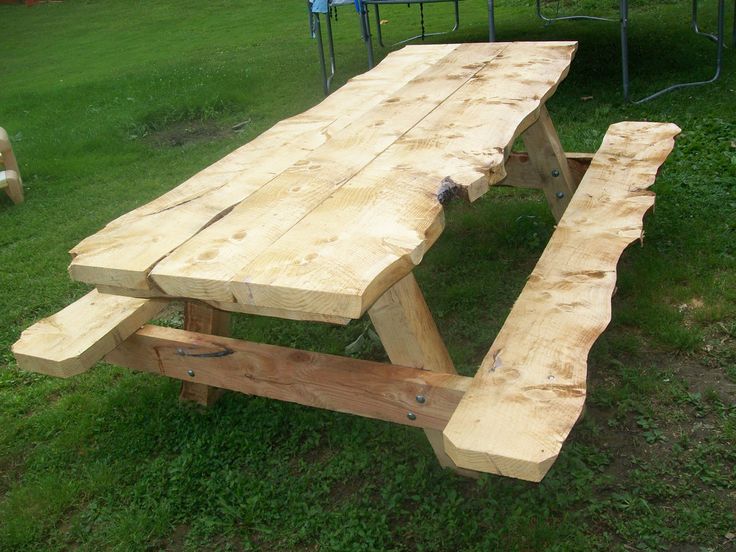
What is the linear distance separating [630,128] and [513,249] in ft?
2.40

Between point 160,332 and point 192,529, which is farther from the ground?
point 160,332

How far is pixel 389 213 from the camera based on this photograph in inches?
70.6

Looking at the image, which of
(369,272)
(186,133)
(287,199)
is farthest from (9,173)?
(369,272)

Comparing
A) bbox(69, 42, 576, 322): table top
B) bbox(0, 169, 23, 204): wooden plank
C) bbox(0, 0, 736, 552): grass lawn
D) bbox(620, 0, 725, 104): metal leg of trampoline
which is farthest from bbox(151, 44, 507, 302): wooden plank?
bbox(0, 169, 23, 204): wooden plank

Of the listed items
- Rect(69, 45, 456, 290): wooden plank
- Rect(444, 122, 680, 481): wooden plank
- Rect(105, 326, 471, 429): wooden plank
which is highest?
Rect(69, 45, 456, 290): wooden plank

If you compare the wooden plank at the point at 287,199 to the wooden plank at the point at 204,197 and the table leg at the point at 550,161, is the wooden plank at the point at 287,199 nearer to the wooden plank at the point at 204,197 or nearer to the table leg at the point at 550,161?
the wooden plank at the point at 204,197

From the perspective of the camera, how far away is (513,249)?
3510 millimetres

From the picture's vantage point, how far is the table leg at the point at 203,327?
2578mm

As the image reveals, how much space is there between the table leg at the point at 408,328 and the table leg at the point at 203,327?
0.78m

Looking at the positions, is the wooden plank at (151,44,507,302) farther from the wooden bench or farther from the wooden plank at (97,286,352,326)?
the wooden bench

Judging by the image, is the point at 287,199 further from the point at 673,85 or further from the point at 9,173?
the point at 673,85

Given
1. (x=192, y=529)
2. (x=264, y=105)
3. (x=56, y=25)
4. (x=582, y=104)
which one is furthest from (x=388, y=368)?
(x=56, y=25)

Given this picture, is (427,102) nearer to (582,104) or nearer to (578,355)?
(578,355)

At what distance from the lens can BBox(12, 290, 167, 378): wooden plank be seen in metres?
2.13
